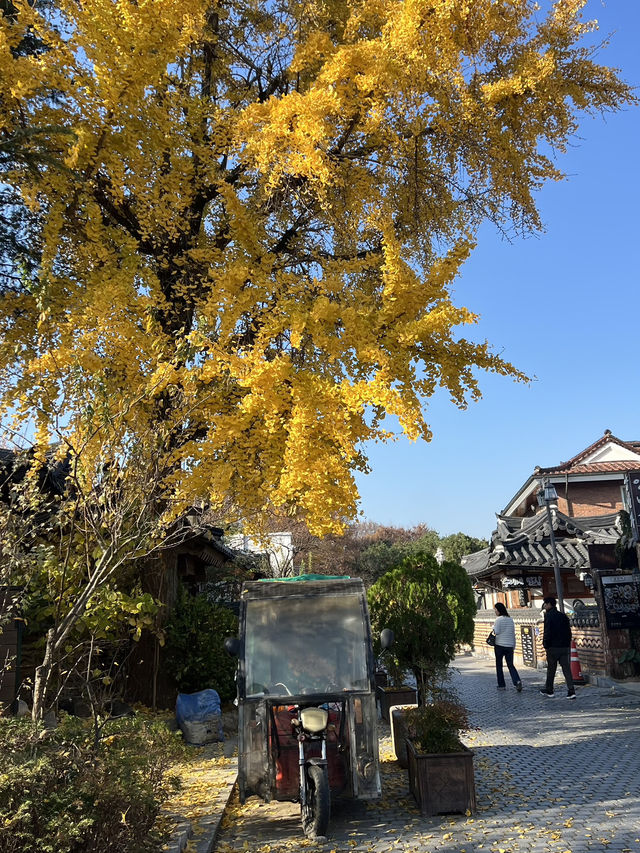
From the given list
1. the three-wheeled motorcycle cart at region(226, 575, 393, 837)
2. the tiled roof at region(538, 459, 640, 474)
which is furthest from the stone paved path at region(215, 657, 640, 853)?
the tiled roof at region(538, 459, 640, 474)

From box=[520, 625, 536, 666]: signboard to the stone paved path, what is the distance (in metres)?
11.1

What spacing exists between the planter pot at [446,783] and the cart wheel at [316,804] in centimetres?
112

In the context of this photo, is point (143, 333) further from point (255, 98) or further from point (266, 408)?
point (255, 98)

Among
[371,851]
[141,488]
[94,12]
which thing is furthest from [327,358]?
[371,851]

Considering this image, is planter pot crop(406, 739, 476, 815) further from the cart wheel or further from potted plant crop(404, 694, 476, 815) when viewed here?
the cart wheel

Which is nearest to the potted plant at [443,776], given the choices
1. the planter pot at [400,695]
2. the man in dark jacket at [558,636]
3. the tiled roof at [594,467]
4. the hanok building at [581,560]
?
the planter pot at [400,695]

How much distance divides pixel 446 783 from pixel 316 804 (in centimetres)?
140

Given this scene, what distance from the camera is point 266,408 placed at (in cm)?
1031

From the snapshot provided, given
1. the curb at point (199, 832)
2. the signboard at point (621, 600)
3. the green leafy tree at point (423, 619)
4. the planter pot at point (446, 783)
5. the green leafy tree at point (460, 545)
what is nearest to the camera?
the curb at point (199, 832)

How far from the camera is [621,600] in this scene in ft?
51.3

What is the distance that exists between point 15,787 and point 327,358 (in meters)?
7.80

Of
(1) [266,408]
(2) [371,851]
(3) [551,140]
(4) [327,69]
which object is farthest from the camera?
(3) [551,140]

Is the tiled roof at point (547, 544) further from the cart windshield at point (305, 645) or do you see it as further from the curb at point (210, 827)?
the curb at point (210, 827)

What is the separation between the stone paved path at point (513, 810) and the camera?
19.2 ft
